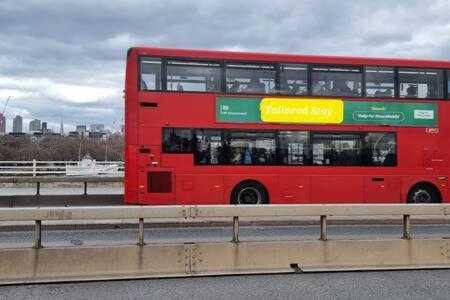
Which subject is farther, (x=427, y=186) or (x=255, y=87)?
(x=427, y=186)

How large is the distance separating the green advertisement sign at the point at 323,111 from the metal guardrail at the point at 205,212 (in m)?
7.37

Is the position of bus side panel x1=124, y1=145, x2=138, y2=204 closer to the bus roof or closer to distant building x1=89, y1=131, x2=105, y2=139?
the bus roof

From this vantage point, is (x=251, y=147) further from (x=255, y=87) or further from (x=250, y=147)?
(x=255, y=87)

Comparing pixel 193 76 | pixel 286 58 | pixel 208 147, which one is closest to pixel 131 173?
pixel 208 147

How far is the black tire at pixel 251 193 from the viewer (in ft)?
47.1

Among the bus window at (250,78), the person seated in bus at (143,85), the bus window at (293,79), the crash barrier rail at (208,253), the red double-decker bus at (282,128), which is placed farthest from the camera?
the bus window at (293,79)

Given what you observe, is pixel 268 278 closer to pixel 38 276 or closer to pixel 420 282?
pixel 420 282

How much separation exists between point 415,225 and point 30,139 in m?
60.6

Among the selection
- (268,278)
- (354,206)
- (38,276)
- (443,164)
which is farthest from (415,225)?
(38,276)

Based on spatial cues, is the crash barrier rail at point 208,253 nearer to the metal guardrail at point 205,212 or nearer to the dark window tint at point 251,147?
the metal guardrail at point 205,212

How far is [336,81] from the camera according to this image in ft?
48.0

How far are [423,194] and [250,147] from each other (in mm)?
5210

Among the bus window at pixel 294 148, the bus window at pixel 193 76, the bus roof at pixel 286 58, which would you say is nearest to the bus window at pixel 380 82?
the bus roof at pixel 286 58

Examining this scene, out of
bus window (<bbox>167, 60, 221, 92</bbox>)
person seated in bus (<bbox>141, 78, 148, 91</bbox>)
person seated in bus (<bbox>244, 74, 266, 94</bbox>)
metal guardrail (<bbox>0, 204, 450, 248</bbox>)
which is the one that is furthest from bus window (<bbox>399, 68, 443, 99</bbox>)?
metal guardrail (<bbox>0, 204, 450, 248</bbox>)
